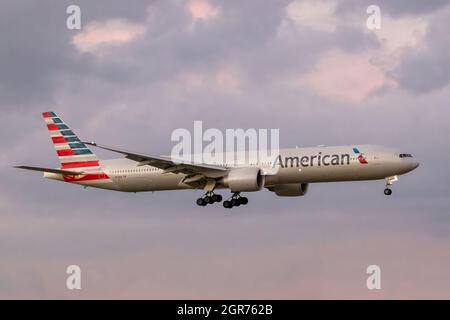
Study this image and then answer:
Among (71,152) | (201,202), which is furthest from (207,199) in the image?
(71,152)

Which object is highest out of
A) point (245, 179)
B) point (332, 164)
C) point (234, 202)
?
point (332, 164)

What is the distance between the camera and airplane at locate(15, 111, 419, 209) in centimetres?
7812

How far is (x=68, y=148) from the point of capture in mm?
92250

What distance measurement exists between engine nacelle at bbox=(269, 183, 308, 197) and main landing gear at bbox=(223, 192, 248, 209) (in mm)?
4056

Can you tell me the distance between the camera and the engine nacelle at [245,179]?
7938 centimetres

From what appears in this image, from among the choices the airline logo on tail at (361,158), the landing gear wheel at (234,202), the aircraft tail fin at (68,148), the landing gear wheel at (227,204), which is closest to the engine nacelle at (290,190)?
the landing gear wheel at (234,202)

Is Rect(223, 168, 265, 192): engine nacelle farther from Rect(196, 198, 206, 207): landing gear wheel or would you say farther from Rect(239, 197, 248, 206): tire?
Rect(239, 197, 248, 206): tire

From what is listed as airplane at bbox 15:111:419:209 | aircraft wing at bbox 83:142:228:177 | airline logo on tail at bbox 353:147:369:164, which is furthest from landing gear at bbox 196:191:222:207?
airline logo on tail at bbox 353:147:369:164

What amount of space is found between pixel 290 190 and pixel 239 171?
845cm

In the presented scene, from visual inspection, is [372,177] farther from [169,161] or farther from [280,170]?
[169,161]

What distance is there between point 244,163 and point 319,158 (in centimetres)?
657

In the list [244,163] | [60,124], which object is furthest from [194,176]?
[60,124]

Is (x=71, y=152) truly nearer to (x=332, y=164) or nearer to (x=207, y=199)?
(x=207, y=199)

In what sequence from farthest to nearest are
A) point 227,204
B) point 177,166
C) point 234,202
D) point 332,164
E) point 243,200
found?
1. point 243,200
2. point 234,202
3. point 227,204
4. point 177,166
5. point 332,164
